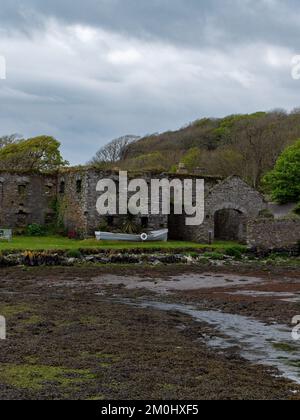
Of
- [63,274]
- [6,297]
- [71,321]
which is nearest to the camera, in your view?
[71,321]

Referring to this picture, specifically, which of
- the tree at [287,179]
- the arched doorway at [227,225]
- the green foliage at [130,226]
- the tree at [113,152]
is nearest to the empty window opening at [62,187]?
the green foliage at [130,226]

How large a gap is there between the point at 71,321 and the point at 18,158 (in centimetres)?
3923

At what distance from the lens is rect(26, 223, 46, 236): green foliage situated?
124 feet

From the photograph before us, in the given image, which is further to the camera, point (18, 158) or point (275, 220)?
point (18, 158)

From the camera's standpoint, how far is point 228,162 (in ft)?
196

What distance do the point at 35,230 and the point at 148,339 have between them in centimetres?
2631

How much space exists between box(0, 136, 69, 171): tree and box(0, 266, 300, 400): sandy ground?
28.9 metres

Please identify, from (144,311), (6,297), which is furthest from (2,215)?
(144,311)

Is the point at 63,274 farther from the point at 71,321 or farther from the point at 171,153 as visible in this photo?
the point at 171,153

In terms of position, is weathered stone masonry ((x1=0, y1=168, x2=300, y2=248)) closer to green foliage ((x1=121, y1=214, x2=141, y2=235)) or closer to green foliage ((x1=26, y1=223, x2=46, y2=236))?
green foliage ((x1=121, y1=214, x2=141, y2=235))

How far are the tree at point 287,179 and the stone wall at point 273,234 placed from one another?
29.0ft

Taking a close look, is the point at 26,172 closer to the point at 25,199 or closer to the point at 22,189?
the point at 22,189

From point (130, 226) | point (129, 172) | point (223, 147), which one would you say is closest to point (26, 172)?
point (129, 172)

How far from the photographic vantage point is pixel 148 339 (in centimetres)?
1280
